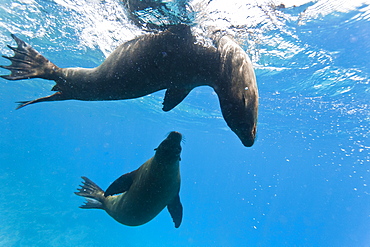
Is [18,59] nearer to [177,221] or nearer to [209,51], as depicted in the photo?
[209,51]

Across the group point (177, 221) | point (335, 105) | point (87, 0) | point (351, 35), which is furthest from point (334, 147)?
point (87, 0)

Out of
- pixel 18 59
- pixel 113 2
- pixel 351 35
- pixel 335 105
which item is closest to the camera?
pixel 18 59

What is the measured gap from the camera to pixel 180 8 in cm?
568

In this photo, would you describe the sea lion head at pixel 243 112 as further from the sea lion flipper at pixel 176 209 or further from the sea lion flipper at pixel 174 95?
the sea lion flipper at pixel 176 209

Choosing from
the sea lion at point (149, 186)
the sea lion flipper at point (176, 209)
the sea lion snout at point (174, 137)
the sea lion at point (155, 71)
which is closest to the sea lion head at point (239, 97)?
the sea lion at point (155, 71)

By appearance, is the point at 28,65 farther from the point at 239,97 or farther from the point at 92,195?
the point at 92,195

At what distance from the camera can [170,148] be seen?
475 cm

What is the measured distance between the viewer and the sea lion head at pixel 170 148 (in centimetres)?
460

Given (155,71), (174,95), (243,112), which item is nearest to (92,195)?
(174,95)

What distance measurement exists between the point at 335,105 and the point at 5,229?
29734 mm

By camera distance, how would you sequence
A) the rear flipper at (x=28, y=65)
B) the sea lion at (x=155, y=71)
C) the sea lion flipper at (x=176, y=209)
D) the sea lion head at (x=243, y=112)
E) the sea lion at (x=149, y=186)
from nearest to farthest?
the sea lion head at (x=243, y=112)
the sea lion at (x=155, y=71)
the rear flipper at (x=28, y=65)
the sea lion at (x=149, y=186)
the sea lion flipper at (x=176, y=209)

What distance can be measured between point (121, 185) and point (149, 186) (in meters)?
0.77

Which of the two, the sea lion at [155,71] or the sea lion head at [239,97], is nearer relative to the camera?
the sea lion head at [239,97]

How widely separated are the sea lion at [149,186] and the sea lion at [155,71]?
4.81 feet
